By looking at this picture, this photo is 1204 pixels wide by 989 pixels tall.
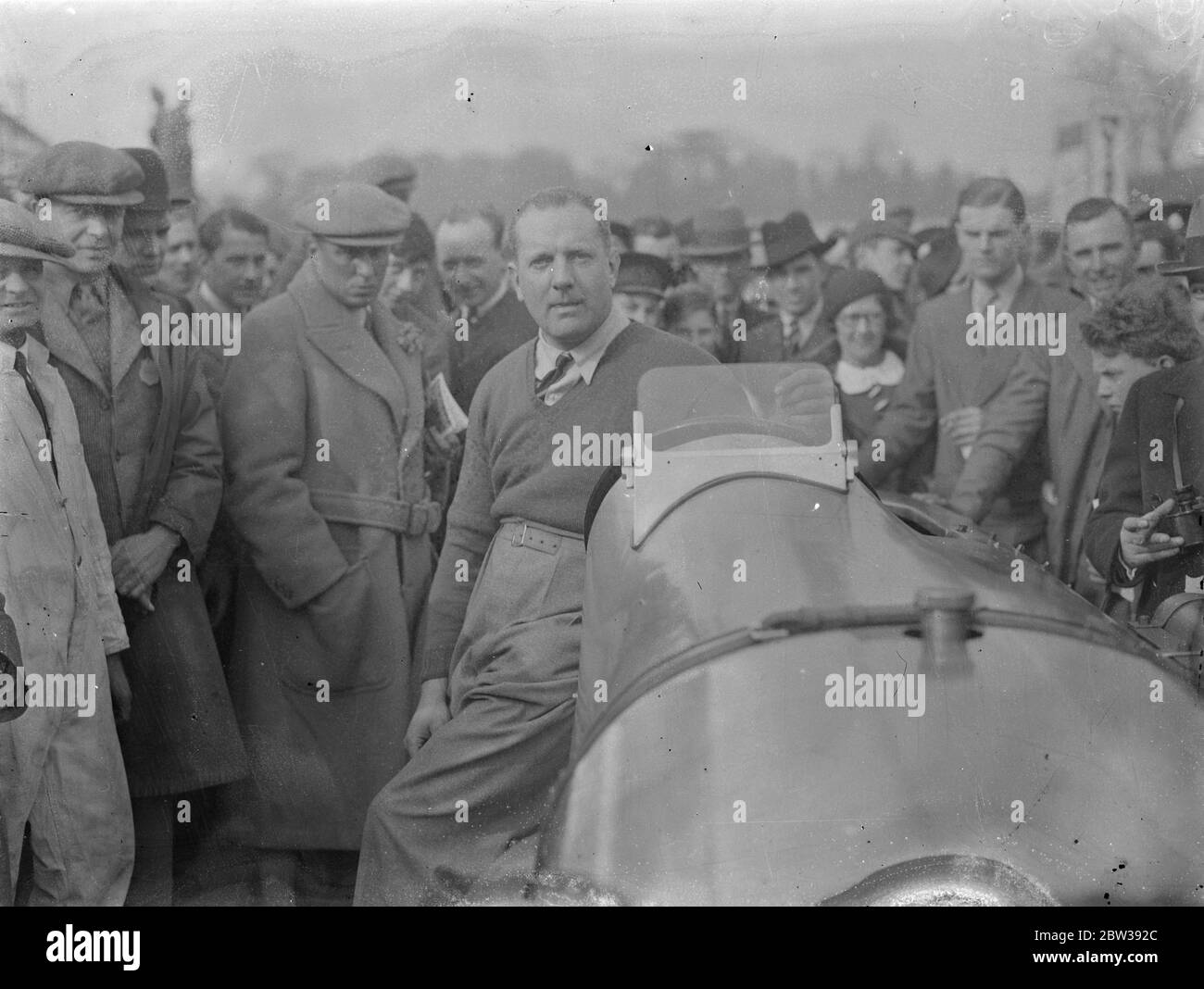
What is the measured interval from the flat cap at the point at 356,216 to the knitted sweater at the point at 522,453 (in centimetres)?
41

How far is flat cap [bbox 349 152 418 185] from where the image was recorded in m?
3.32

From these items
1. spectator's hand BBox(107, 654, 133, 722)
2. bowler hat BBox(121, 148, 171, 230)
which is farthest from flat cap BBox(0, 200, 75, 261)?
spectator's hand BBox(107, 654, 133, 722)

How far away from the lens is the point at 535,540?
11.2 feet

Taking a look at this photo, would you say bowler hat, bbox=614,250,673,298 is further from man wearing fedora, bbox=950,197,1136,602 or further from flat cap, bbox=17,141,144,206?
flat cap, bbox=17,141,144,206

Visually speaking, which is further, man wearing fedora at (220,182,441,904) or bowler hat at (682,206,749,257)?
man wearing fedora at (220,182,441,904)

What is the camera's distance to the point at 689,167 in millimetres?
3301

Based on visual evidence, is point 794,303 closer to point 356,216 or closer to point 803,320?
point 803,320

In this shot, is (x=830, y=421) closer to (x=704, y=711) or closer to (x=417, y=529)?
(x=704, y=711)

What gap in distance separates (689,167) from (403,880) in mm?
1825

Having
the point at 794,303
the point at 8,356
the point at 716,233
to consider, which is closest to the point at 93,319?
the point at 8,356

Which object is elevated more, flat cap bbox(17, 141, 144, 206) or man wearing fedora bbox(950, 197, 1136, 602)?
flat cap bbox(17, 141, 144, 206)

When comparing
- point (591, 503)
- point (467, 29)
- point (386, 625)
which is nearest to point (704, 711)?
point (591, 503)

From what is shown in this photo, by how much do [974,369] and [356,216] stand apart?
152 centimetres

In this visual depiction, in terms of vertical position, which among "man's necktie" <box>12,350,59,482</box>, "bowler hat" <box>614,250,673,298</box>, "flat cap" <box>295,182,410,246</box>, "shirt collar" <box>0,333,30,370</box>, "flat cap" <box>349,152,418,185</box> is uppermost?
"flat cap" <box>349,152,418,185</box>
